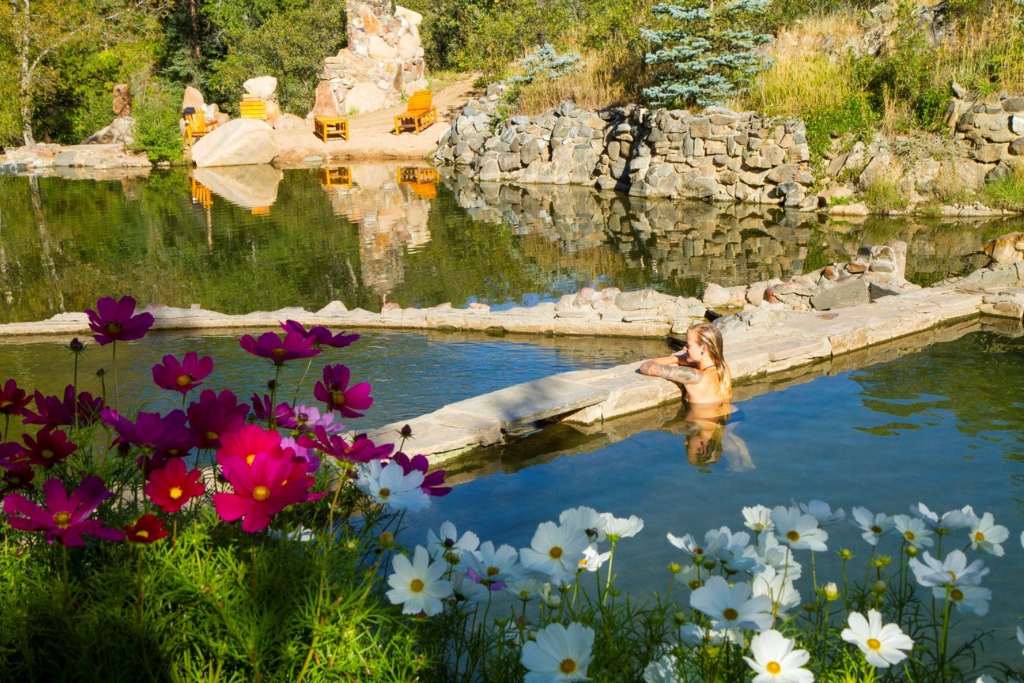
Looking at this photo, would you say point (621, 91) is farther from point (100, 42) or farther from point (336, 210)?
point (100, 42)

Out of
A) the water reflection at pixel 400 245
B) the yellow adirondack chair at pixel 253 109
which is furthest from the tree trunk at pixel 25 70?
the water reflection at pixel 400 245

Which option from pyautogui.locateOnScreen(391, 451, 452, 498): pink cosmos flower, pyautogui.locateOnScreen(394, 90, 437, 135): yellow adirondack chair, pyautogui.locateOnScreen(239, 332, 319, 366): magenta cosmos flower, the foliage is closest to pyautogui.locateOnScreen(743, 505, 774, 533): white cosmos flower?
pyautogui.locateOnScreen(391, 451, 452, 498): pink cosmos flower

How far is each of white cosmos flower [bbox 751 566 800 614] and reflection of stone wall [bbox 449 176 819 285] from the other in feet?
32.4

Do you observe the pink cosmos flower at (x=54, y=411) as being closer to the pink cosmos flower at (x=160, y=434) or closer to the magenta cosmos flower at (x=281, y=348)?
the pink cosmos flower at (x=160, y=434)

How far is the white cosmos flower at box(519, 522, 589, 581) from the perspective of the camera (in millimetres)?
1997

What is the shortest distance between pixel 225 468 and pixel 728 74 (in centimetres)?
1882

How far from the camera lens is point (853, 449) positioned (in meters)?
5.93

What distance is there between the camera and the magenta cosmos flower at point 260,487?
1827 millimetres

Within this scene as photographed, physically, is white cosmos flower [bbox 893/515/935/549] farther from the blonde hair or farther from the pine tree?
the pine tree

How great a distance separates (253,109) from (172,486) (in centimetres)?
2858

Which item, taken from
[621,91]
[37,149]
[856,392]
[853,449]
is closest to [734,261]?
[856,392]

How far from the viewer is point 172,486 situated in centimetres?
196

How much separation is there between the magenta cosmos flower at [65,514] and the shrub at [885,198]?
1618 cm

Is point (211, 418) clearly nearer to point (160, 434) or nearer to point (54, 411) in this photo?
point (160, 434)
